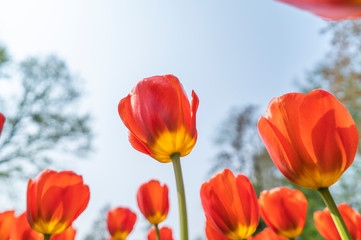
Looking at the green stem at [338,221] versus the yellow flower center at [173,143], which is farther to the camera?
the yellow flower center at [173,143]

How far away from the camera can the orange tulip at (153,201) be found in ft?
3.49

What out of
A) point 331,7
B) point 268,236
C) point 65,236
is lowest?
Answer: point 268,236

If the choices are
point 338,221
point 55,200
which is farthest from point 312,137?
point 55,200

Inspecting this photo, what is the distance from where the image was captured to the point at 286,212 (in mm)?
878

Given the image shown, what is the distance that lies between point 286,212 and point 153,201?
0.48 meters

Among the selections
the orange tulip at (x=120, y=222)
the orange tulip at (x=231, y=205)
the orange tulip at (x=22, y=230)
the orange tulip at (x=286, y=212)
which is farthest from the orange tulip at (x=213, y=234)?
the orange tulip at (x=120, y=222)

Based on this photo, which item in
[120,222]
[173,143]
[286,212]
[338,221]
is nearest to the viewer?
[338,221]

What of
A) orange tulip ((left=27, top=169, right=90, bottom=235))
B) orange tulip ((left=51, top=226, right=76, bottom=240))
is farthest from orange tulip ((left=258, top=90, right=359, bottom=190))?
orange tulip ((left=51, top=226, right=76, bottom=240))

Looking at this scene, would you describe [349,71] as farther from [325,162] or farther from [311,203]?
[325,162]

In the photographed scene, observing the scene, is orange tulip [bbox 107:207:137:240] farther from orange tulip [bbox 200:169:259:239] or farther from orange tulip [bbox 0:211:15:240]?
orange tulip [bbox 200:169:259:239]

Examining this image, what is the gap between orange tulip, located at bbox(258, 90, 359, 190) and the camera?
17.0 inches

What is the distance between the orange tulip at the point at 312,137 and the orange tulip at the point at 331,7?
0.85ft

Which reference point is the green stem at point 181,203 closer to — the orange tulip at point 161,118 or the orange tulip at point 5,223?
the orange tulip at point 161,118

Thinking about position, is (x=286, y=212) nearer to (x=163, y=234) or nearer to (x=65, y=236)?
(x=163, y=234)
